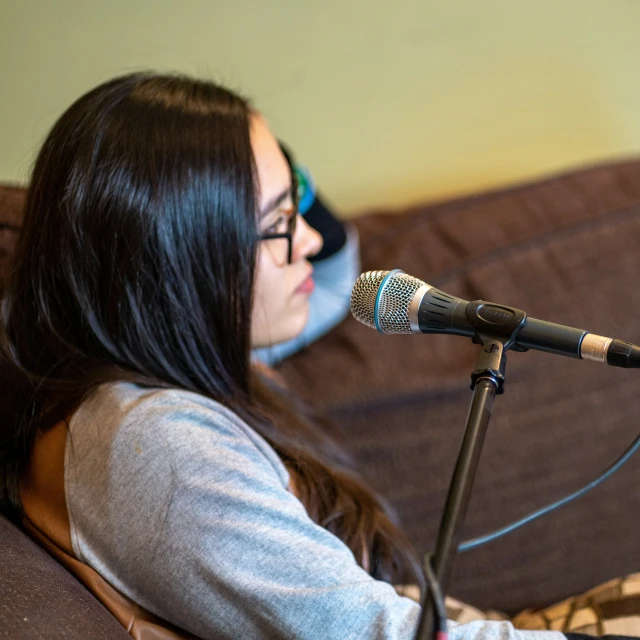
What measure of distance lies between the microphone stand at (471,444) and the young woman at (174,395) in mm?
206

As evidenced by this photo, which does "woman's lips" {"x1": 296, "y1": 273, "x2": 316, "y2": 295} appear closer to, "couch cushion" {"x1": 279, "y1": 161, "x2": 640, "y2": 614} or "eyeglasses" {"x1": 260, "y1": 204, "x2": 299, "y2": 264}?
"eyeglasses" {"x1": 260, "y1": 204, "x2": 299, "y2": 264}

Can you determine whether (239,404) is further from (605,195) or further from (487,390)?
(605,195)

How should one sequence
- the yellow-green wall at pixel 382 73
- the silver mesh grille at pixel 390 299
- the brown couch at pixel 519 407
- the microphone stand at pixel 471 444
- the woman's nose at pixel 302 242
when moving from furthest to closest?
the yellow-green wall at pixel 382 73 < the brown couch at pixel 519 407 < the woman's nose at pixel 302 242 < the silver mesh grille at pixel 390 299 < the microphone stand at pixel 471 444

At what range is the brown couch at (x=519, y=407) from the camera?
44.5 inches

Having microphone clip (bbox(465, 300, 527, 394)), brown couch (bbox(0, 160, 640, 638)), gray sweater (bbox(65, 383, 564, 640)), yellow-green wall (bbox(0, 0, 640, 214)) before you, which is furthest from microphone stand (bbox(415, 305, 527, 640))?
yellow-green wall (bbox(0, 0, 640, 214))

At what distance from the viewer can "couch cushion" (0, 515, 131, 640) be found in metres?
0.58

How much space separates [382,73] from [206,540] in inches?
43.0

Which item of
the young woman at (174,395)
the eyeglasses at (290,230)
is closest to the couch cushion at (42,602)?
the young woman at (174,395)

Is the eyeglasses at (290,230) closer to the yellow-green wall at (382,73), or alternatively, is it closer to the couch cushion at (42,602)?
the couch cushion at (42,602)

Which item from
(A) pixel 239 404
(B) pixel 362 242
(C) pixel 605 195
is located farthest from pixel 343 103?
(A) pixel 239 404

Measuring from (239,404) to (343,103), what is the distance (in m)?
0.84

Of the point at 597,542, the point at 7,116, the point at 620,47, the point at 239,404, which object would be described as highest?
the point at 620,47

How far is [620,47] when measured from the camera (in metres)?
1.52

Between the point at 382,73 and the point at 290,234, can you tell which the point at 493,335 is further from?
the point at 382,73
